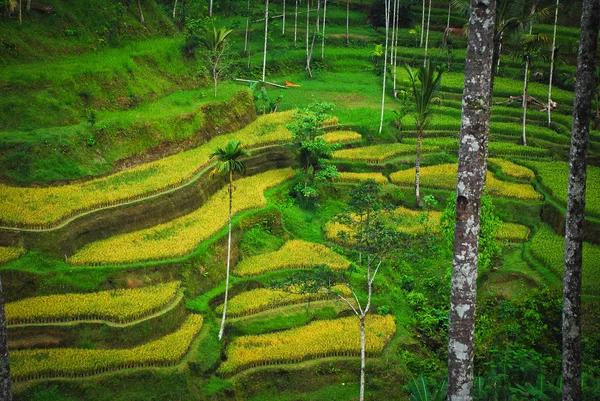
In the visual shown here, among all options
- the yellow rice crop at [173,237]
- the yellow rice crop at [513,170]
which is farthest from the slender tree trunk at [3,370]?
the yellow rice crop at [513,170]

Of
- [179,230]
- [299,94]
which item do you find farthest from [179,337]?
[299,94]

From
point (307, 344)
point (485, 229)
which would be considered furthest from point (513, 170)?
point (307, 344)

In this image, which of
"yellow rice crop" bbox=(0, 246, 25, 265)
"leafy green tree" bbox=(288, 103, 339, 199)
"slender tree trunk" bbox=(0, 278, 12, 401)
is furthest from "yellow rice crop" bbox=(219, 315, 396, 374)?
"slender tree trunk" bbox=(0, 278, 12, 401)

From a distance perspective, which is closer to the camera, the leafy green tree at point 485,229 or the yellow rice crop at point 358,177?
the leafy green tree at point 485,229

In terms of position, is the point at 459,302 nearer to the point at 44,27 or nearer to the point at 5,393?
the point at 5,393

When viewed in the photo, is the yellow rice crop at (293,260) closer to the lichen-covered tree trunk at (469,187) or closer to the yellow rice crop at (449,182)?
the yellow rice crop at (449,182)

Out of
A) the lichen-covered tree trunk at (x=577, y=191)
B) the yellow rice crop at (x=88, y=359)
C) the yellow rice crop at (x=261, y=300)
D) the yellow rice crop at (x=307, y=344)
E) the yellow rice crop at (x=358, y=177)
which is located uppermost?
the lichen-covered tree trunk at (x=577, y=191)
